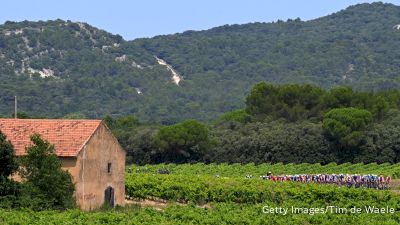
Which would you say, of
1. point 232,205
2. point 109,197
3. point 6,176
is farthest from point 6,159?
point 232,205

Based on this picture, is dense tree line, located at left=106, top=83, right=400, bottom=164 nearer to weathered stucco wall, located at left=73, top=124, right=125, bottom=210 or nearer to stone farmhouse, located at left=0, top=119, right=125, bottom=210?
weathered stucco wall, located at left=73, top=124, right=125, bottom=210

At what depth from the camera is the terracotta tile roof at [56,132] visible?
151 feet

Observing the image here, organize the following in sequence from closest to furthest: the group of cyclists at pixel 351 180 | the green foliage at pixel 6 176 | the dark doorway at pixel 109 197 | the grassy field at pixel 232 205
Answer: the grassy field at pixel 232 205, the green foliage at pixel 6 176, the dark doorway at pixel 109 197, the group of cyclists at pixel 351 180

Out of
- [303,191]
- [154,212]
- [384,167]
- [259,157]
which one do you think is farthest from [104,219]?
[259,157]

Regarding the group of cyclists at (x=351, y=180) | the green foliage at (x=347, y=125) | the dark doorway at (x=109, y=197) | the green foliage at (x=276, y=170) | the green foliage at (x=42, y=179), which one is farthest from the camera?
the green foliage at (x=347, y=125)

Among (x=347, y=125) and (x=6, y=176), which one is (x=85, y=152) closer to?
(x=6, y=176)

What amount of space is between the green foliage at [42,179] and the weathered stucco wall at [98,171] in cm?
241

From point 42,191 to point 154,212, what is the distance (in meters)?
5.44

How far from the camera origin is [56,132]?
47.4 metres

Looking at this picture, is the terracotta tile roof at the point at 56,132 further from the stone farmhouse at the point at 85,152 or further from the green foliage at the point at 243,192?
the green foliage at the point at 243,192

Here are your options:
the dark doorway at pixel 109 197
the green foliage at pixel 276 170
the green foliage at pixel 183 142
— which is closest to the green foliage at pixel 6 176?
the dark doorway at pixel 109 197

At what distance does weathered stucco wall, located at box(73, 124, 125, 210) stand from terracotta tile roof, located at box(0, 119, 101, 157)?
406 mm

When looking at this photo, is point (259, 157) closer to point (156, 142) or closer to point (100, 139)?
point (156, 142)

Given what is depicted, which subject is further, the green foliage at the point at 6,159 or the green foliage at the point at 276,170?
the green foliage at the point at 276,170
